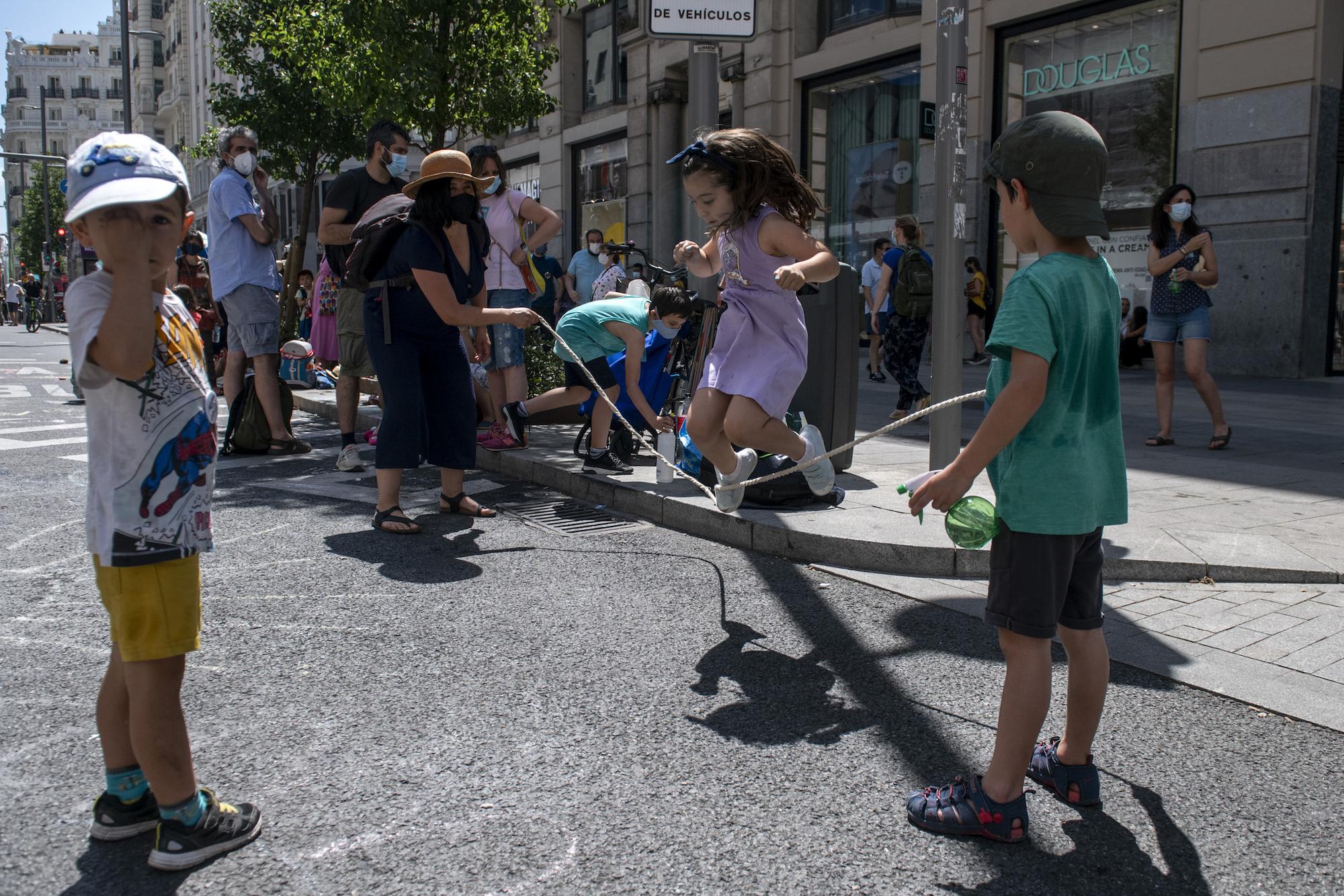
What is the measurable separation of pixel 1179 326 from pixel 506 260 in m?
4.54

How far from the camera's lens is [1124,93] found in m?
13.4

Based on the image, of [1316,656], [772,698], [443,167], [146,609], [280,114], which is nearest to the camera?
[146,609]

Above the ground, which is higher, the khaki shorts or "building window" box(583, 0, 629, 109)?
"building window" box(583, 0, 629, 109)

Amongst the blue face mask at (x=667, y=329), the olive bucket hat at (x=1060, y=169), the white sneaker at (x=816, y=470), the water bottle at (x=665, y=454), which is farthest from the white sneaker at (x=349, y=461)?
the olive bucket hat at (x=1060, y=169)

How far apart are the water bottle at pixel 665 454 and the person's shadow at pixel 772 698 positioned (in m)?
2.07

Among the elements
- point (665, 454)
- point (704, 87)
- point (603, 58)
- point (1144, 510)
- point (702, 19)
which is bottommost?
point (1144, 510)

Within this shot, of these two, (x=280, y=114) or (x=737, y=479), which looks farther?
(x=280, y=114)

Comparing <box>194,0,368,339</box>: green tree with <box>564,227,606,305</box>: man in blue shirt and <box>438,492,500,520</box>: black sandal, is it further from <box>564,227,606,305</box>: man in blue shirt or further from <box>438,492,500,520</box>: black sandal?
<box>438,492,500,520</box>: black sandal

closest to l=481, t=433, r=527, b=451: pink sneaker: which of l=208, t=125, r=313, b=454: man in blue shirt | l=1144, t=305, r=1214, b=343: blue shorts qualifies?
l=208, t=125, r=313, b=454: man in blue shirt

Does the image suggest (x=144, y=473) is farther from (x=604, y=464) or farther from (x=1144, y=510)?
(x=1144, y=510)

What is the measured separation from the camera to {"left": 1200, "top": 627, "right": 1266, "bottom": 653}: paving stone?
369 centimetres

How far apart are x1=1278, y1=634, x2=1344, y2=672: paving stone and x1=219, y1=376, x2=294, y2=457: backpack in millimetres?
6317

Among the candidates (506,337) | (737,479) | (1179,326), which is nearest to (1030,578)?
(737,479)

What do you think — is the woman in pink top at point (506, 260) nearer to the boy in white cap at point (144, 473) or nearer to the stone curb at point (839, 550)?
the stone curb at point (839, 550)
